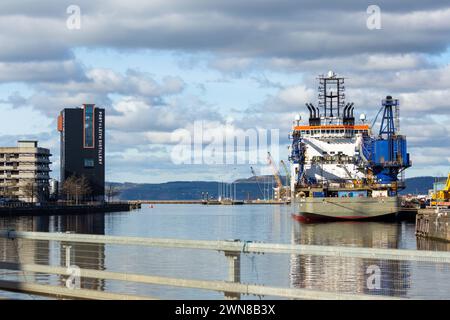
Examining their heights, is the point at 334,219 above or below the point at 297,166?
below

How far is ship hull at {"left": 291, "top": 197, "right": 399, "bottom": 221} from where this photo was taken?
114m

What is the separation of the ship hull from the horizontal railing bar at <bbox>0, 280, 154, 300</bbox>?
331 ft

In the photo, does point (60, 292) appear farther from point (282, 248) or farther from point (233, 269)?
point (282, 248)

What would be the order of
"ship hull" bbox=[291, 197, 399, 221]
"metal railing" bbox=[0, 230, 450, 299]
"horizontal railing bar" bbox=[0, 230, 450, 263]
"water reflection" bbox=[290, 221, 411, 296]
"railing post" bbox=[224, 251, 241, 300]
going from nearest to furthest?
"horizontal railing bar" bbox=[0, 230, 450, 263], "metal railing" bbox=[0, 230, 450, 299], "railing post" bbox=[224, 251, 241, 300], "water reflection" bbox=[290, 221, 411, 296], "ship hull" bbox=[291, 197, 399, 221]

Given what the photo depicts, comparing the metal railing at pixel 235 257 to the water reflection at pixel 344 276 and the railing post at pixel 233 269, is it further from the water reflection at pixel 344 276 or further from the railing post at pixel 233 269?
the water reflection at pixel 344 276

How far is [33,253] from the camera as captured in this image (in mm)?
43562

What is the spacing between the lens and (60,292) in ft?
49.8

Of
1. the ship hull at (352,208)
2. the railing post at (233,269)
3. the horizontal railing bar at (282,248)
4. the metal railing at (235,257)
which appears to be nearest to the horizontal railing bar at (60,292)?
the metal railing at (235,257)

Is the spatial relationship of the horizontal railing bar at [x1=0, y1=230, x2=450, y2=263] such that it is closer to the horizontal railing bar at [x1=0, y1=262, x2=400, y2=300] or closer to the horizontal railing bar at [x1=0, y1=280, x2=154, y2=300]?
the horizontal railing bar at [x1=0, y1=262, x2=400, y2=300]

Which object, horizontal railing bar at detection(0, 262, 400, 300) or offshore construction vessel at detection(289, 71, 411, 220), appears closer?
horizontal railing bar at detection(0, 262, 400, 300)

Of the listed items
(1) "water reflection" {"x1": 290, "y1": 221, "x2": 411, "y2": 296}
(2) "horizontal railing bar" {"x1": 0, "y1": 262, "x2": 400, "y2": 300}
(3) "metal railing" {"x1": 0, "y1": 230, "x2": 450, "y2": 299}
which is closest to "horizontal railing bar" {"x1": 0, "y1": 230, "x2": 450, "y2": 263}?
(3) "metal railing" {"x1": 0, "y1": 230, "x2": 450, "y2": 299}
